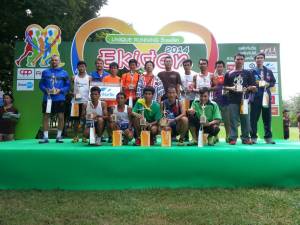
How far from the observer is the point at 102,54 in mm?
9031

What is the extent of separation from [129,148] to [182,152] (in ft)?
2.16

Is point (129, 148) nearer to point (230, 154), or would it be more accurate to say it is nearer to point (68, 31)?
point (230, 154)

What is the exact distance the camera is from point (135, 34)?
8.69 meters

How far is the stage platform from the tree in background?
8087mm

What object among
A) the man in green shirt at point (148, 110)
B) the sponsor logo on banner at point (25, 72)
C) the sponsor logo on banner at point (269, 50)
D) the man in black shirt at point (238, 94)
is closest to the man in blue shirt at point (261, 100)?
the man in black shirt at point (238, 94)

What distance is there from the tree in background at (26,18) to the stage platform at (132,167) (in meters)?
8.09

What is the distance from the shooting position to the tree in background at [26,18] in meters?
11.4

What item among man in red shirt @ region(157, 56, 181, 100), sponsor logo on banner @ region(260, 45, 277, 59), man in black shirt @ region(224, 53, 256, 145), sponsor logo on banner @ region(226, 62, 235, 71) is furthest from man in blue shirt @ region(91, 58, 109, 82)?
sponsor logo on banner @ region(260, 45, 277, 59)

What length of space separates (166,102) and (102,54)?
4239mm

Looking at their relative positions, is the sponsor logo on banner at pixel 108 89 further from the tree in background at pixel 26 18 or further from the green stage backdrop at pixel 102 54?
the tree in background at pixel 26 18

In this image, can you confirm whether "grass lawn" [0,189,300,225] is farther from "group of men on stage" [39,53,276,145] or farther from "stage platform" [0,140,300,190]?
"group of men on stage" [39,53,276,145]

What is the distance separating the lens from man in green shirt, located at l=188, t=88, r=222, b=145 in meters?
5.06

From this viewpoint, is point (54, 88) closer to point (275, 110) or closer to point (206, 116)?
point (206, 116)

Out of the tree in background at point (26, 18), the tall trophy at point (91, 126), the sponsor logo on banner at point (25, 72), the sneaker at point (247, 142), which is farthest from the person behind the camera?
the tree in background at point (26, 18)
